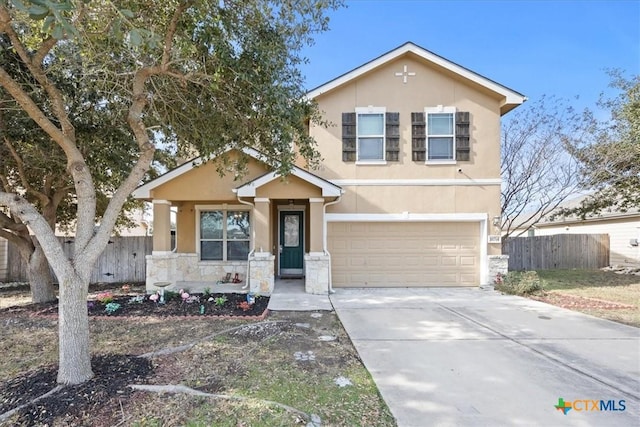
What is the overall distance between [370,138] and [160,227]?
6.68m

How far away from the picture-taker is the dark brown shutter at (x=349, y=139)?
423 inches

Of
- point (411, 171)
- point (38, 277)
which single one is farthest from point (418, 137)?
point (38, 277)

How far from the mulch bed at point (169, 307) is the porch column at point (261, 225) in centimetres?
144

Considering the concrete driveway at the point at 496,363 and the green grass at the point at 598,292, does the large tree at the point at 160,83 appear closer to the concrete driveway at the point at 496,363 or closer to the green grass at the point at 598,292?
the concrete driveway at the point at 496,363

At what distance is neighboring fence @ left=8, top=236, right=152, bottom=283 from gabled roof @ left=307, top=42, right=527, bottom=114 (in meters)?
8.06

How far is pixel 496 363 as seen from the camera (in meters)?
4.69

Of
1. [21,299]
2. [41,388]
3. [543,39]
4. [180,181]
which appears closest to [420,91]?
[543,39]

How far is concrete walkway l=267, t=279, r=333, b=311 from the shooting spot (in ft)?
26.1

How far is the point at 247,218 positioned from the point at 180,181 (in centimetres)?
240

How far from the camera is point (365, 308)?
8.03 m

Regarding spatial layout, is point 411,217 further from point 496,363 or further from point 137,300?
point 137,300

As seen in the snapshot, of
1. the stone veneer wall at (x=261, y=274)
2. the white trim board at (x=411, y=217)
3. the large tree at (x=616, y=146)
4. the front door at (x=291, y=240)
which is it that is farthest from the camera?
the large tree at (x=616, y=146)

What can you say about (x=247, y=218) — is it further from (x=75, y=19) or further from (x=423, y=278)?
(x=75, y=19)

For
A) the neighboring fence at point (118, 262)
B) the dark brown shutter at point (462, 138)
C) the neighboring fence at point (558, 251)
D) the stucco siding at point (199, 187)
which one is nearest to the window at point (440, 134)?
the dark brown shutter at point (462, 138)
